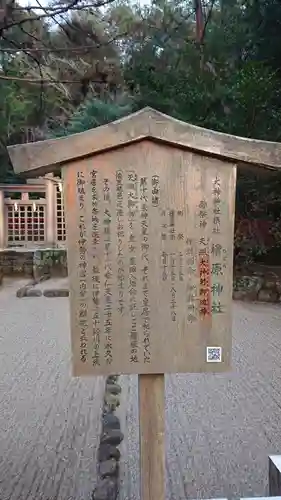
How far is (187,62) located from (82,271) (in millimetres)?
7472

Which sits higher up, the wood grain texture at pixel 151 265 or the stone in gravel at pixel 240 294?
the wood grain texture at pixel 151 265

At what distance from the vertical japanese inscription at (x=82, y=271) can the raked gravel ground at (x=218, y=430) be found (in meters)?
1.06

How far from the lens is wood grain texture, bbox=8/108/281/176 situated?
5.70 ft

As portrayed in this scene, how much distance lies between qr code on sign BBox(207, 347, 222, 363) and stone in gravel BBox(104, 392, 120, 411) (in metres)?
1.98

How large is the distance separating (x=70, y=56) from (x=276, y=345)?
259 inches

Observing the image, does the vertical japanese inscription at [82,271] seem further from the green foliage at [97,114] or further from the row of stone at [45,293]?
the green foliage at [97,114]

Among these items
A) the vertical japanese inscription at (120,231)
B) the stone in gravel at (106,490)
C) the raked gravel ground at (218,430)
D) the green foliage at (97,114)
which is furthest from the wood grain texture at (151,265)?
the green foliage at (97,114)

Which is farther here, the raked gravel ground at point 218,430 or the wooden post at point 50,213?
the wooden post at point 50,213

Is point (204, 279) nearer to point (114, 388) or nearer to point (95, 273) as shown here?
point (95, 273)

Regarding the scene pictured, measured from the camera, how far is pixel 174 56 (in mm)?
9133

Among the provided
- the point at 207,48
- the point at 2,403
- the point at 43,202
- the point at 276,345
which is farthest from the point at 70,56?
the point at 2,403

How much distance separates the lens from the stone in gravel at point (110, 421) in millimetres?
3223

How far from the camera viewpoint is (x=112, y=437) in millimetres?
3012

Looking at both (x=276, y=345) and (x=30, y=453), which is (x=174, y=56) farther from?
(x=30, y=453)
